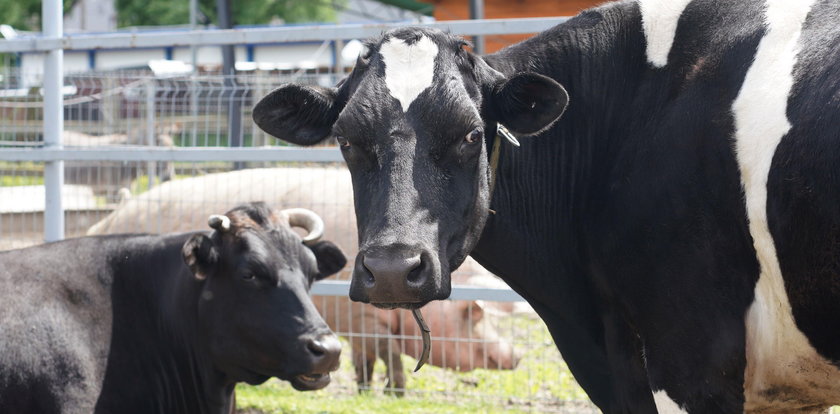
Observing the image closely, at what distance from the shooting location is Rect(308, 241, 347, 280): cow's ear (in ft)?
16.6

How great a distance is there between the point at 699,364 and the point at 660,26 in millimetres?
1046

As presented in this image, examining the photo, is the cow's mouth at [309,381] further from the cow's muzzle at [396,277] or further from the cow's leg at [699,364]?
the cow's leg at [699,364]

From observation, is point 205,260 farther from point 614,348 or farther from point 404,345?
point 404,345

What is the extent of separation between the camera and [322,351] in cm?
443

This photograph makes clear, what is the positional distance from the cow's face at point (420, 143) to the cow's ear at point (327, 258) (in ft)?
6.57

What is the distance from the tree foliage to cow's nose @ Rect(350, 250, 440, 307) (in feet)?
98.9

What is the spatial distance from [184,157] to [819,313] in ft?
13.2

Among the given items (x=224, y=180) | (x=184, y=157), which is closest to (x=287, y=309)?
(x=184, y=157)

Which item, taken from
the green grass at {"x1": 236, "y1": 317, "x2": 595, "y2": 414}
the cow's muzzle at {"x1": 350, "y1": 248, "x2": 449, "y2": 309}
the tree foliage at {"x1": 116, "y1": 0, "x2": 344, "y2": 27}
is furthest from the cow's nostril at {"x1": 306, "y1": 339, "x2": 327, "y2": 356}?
the tree foliage at {"x1": 116, "y1": 0, "x2": 344, "y2": 27}

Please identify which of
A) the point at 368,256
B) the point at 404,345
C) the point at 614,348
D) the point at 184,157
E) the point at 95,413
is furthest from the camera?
the point at 404,345

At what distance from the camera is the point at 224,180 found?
7.62 meters

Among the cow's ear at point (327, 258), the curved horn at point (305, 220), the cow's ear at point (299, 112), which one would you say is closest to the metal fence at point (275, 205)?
the curved horn at point (305, 220)

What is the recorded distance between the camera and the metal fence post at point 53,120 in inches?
235

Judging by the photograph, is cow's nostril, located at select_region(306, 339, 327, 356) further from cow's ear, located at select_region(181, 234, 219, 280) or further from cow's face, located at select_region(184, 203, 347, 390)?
cow's ear, located at select_region(181, 234, 219, 280)
